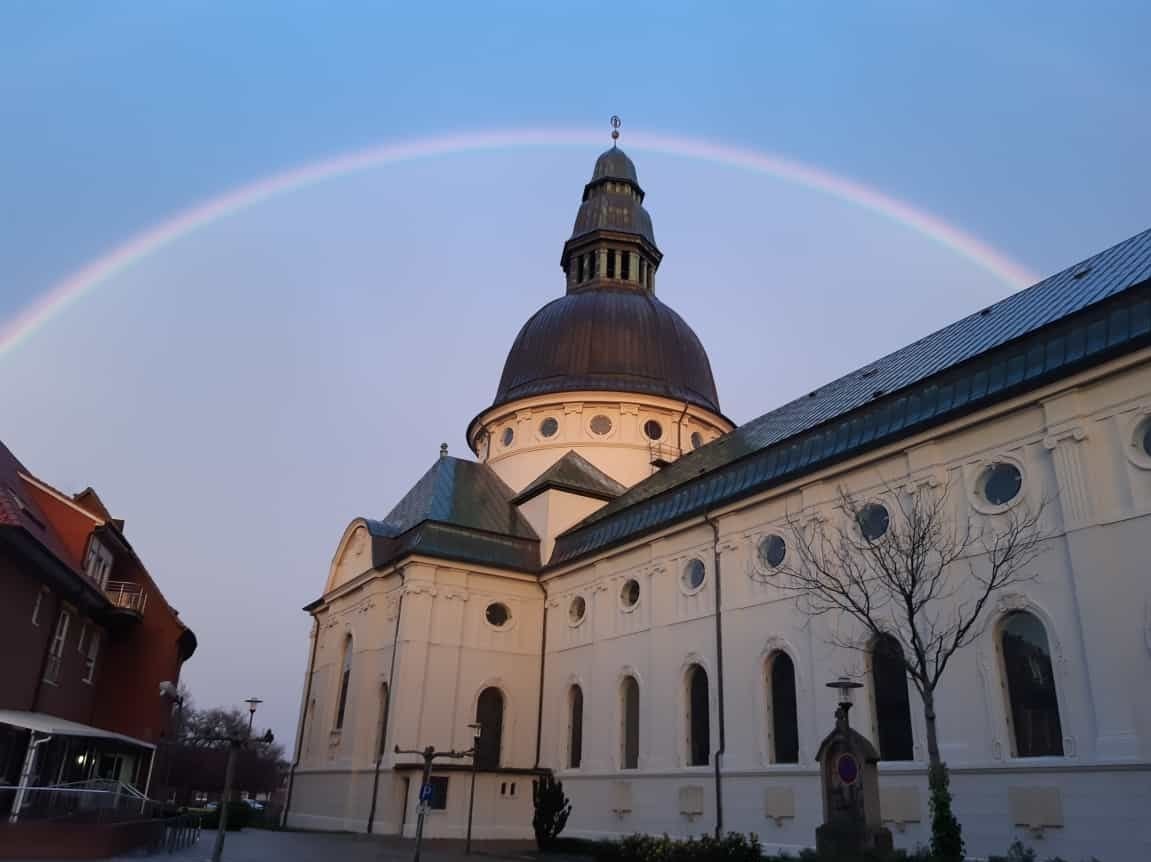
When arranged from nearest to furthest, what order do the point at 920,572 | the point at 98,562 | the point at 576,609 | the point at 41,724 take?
the point at 41,724 → the point at 920,572 → the point at 98,562 → the point at 576,609

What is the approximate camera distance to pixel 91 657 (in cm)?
2825

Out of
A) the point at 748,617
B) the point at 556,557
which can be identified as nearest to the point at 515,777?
the point at 556,557

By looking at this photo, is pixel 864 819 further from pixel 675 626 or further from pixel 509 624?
pixel 509 624

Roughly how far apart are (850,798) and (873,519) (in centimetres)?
794

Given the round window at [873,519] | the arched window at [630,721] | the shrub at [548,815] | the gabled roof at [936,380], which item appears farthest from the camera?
the arched window at [630,721]

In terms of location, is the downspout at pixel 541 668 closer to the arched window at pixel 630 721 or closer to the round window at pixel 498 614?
the round window at pixel 498 614

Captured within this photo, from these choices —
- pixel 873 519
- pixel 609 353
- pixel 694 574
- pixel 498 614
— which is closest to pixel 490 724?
pixel 498 614

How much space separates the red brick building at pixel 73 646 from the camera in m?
20.3

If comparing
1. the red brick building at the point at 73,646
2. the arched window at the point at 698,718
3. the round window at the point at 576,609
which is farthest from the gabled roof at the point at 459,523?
the arched window at the point at 698,718

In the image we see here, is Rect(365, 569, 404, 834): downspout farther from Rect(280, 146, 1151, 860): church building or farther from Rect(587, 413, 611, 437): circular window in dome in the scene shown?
Rect(587, 413, 611, 437): circular window in dome

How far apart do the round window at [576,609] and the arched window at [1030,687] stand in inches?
689

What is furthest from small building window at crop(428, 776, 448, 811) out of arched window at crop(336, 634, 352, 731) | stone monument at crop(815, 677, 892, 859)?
stone monument at crop(815, 677, 892, 859)

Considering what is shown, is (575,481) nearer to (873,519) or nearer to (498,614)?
(498,614)

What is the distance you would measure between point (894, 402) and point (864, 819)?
420 inches
